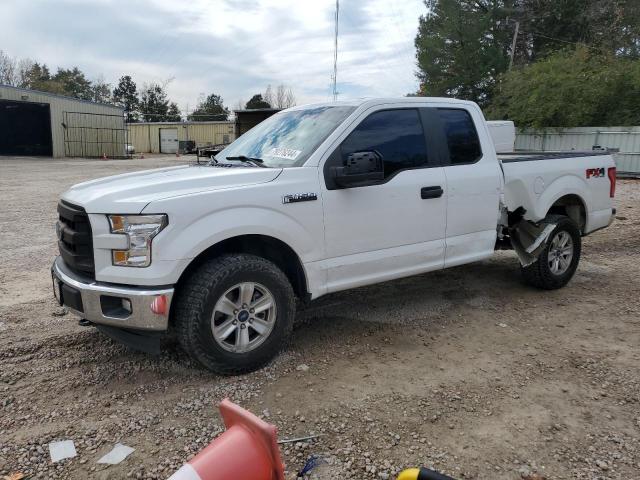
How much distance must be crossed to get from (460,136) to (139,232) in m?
3.12

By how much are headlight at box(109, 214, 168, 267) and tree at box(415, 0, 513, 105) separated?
31.4 meters

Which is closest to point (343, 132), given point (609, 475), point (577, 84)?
point (609, 475)

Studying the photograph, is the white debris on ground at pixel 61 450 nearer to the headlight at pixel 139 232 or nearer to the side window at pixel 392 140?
the headlight at pixel 139 232

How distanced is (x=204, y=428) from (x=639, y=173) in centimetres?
2118

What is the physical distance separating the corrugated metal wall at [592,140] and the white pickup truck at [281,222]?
1767 centimetres

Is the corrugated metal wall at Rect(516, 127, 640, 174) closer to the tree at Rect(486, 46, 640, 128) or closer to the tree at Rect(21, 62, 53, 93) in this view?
the tree at Rect(486, 46, 640, 128)

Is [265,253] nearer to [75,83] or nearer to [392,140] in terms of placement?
[392,140]

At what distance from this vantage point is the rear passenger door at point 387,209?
12.9 feet

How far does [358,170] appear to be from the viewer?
3.75 m

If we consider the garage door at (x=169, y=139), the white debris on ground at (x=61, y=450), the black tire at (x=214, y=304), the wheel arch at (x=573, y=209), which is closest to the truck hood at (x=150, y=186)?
the black tire at (x=214, y=304)

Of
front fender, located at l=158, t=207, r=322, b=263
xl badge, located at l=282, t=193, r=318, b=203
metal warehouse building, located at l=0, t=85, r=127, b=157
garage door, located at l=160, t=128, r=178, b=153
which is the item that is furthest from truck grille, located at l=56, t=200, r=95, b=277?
garage door, located at l=160, t=128, r=178, b=153

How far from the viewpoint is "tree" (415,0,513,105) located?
3089 cm

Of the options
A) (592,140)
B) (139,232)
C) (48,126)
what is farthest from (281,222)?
(48,126)

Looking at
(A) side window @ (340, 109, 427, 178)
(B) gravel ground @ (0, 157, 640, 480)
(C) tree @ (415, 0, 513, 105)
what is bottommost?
(B) gravel ground @ (0, 157, 640, 480)
